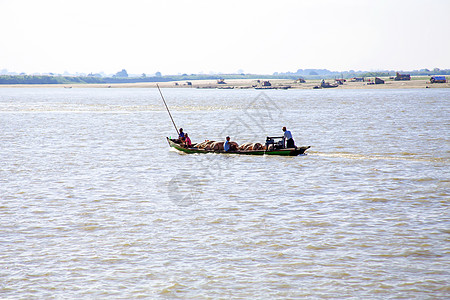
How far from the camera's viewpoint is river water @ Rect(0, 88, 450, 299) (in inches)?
463

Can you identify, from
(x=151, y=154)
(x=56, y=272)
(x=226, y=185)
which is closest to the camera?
(x=56, y=272)

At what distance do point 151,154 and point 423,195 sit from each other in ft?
60.5

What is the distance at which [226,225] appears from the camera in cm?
1617

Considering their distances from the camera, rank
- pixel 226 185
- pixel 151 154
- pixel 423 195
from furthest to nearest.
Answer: pixel 151 154 → pixel 226 185 → pixel 423 195

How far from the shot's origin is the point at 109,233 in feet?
50.7

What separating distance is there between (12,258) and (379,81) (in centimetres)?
16140

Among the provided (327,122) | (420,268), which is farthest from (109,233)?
(327,122)

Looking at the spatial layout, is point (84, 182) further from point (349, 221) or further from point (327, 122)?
point (327, 122)

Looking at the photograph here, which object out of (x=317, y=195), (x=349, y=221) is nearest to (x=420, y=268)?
(x=349, y=221)

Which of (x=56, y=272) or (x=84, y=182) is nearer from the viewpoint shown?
(x=56, y=272)

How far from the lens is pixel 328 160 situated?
94.9 ft

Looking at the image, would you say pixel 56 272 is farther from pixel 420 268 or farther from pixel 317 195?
pixel 317 195

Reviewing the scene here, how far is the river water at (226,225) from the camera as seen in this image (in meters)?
11.8

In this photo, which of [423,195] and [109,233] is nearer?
[109,233]
